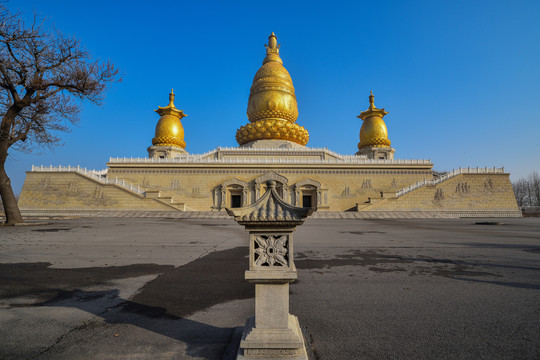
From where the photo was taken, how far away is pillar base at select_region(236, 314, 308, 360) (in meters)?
2.10

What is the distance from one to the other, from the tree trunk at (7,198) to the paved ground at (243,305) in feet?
28.9

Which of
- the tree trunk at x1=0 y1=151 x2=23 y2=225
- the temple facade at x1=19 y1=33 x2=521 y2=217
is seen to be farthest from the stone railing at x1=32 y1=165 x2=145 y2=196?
the tree trunk at x1=0 y1=151 x2=23 y2=225

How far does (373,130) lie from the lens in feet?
104

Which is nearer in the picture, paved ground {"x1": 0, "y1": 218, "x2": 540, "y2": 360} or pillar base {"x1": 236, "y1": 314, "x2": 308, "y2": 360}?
pillar base {"x1": 236, "y1": 314, "x2": 308, "y2": 360}

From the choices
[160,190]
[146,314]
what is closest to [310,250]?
[146,314]

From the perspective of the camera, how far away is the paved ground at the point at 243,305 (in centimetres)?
234

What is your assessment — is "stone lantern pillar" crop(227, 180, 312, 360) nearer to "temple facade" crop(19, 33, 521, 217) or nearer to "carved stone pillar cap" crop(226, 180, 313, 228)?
"carved stone pillar cap" crop(226, 180, 313, 228)

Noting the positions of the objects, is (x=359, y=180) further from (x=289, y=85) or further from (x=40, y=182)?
(x=40, y=182)

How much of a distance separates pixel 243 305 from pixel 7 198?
15526mm

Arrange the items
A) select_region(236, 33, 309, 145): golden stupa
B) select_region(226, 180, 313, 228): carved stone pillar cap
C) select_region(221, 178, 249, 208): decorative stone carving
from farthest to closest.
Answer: select_region(236, 33, 309, 145): golden stupa, select_region(221, 178, 249, 208): decorative stone carving, select_region(226, 180, 313, 228): carved stone pillar cap

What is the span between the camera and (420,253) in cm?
657

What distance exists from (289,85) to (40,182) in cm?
2830

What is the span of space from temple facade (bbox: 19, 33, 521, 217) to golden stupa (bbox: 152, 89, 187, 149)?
5.62 metres

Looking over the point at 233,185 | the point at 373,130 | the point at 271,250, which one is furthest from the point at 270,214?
the point at 373,130
